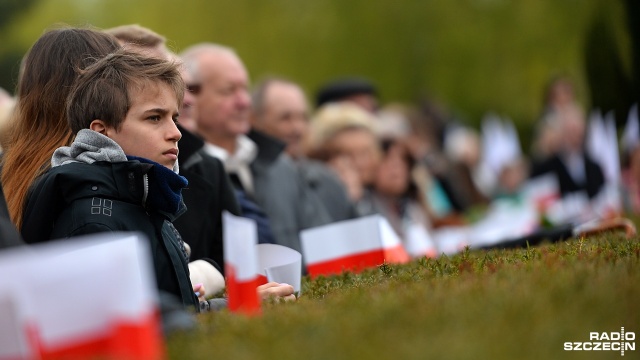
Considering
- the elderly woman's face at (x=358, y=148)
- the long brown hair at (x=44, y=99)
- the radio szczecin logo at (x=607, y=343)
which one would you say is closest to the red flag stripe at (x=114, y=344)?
the radio szczecin logo at (x=607, y=343)

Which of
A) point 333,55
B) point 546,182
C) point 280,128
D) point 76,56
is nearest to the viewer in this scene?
point 76,56

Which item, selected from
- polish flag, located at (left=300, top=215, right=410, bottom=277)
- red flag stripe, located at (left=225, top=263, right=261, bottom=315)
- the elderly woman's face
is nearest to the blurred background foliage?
the elderly woman's face

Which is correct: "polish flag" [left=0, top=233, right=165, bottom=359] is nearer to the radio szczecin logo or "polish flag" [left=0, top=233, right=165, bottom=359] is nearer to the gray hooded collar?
the radio szczecin logo

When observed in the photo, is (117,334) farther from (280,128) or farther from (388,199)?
(388,199)

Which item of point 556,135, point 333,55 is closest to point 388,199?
point 556,135

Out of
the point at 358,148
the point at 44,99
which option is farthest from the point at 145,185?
the point at 358,148

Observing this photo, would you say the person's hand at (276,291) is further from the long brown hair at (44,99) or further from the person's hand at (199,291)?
the long brown hair at (44,99)

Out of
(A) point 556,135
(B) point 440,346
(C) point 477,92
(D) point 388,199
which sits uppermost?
(C) point 477,92

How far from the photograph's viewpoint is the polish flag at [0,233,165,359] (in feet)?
10.9

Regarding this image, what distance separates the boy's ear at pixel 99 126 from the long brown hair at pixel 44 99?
0.37 meters

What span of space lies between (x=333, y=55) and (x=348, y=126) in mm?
13395

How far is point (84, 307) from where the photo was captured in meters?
3.41

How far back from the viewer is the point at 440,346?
11.5 ft

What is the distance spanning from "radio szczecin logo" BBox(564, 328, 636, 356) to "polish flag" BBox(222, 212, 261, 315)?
48.0 inches
